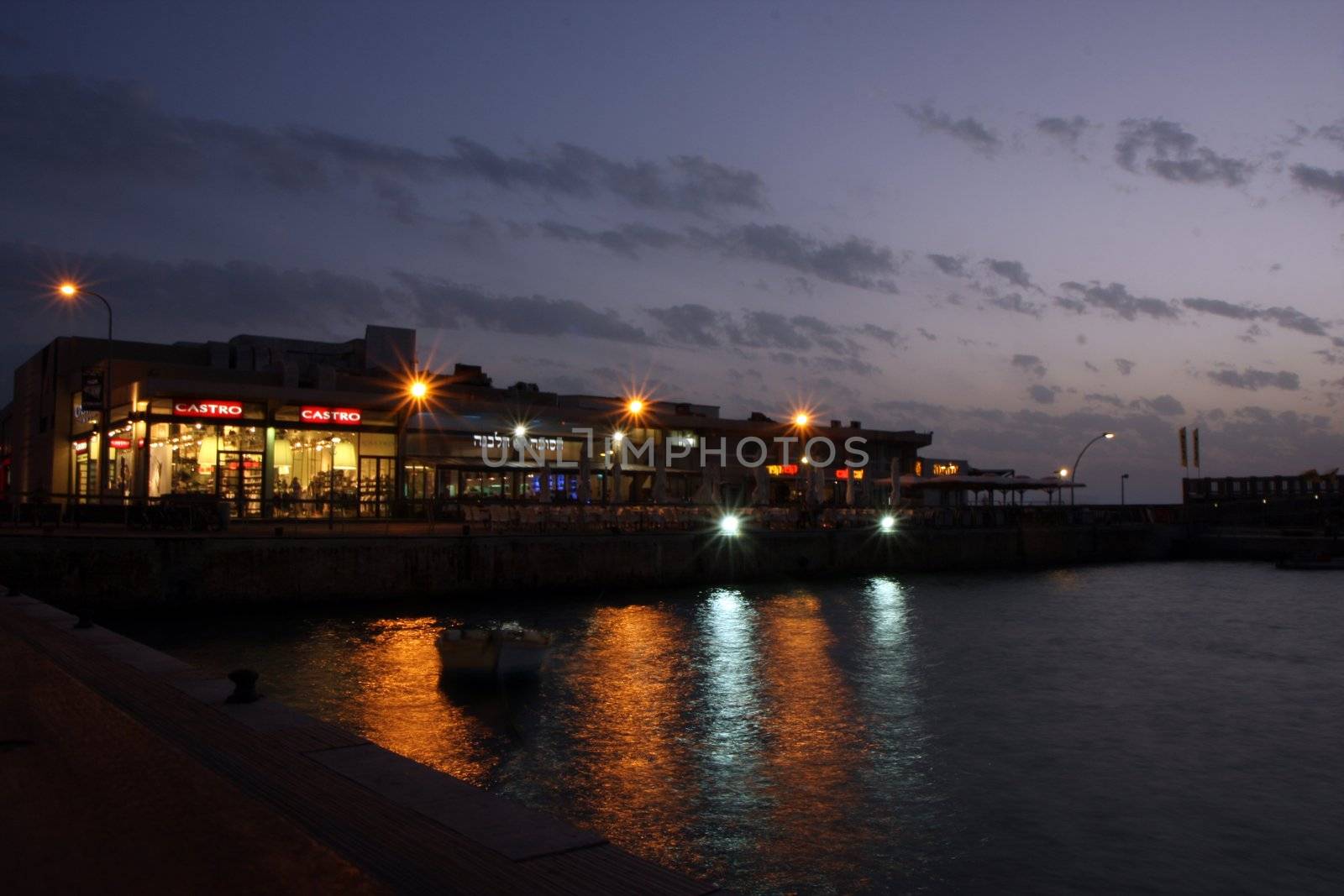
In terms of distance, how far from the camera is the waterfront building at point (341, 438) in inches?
1622

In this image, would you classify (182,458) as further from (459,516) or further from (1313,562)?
(1313,562)

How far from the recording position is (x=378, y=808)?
7.12m

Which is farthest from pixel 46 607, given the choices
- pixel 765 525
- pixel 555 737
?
pixel 765 525

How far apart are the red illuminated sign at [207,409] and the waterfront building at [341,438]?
0.16 ft

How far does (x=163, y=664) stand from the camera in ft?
42.0

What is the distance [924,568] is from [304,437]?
30.2 meters

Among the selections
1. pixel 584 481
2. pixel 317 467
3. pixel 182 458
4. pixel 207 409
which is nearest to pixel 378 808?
pixel 584 481

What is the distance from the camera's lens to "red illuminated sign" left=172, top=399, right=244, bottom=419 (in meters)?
40.5

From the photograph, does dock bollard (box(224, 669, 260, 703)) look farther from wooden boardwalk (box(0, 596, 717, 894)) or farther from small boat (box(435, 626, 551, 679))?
small boat (box(435, 626, 551, 679))

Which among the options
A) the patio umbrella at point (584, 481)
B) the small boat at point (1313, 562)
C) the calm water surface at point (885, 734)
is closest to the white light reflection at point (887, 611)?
the calm water surface at point (885, 734)

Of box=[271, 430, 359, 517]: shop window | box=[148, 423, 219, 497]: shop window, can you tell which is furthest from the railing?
box=[148, 423, 219, 497]: shop window

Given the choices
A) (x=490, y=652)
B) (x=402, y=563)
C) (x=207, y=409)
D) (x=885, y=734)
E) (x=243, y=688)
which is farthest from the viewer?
(x=207, y=409)

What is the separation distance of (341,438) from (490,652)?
28.5 meters

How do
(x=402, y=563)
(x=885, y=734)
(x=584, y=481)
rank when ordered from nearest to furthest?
(x=885, y=734) → (x=402, y=563) → (x=584, y=481)
